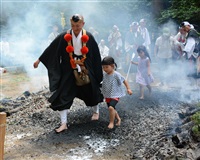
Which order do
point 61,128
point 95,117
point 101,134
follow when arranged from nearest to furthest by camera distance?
point 101,134 → point 61,128 → point 95,117

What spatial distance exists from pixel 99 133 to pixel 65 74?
1.34 m

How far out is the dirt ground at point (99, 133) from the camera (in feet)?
16.4

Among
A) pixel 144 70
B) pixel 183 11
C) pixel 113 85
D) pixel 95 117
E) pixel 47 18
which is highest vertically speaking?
pixel 183 11

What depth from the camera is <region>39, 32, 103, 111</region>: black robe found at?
606 cm

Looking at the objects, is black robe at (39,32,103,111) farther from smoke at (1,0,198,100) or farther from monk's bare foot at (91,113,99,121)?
smoke at (1,0,198,100)

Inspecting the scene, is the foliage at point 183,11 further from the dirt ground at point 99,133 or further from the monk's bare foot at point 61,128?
the monk's bare foot at point 61,128

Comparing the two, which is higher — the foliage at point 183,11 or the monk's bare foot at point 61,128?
the foliage at point 183,11

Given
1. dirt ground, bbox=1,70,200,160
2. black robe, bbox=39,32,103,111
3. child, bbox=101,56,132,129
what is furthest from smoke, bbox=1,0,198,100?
child, bbox=101,56,132,129

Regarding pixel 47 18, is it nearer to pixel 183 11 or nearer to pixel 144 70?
pixel 183 11

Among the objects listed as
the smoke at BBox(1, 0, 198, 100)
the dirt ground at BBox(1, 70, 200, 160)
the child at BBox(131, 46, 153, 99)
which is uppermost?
the smoke at BBox(1, 0, 198, 100)

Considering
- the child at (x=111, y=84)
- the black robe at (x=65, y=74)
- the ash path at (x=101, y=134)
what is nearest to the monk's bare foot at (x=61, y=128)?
the ash path at (x=101, y=134)

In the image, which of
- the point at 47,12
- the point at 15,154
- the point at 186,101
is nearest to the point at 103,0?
the point at 47,12

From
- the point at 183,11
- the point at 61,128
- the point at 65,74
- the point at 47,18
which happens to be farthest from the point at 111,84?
the point at 47,18

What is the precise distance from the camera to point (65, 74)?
6.11 metres
